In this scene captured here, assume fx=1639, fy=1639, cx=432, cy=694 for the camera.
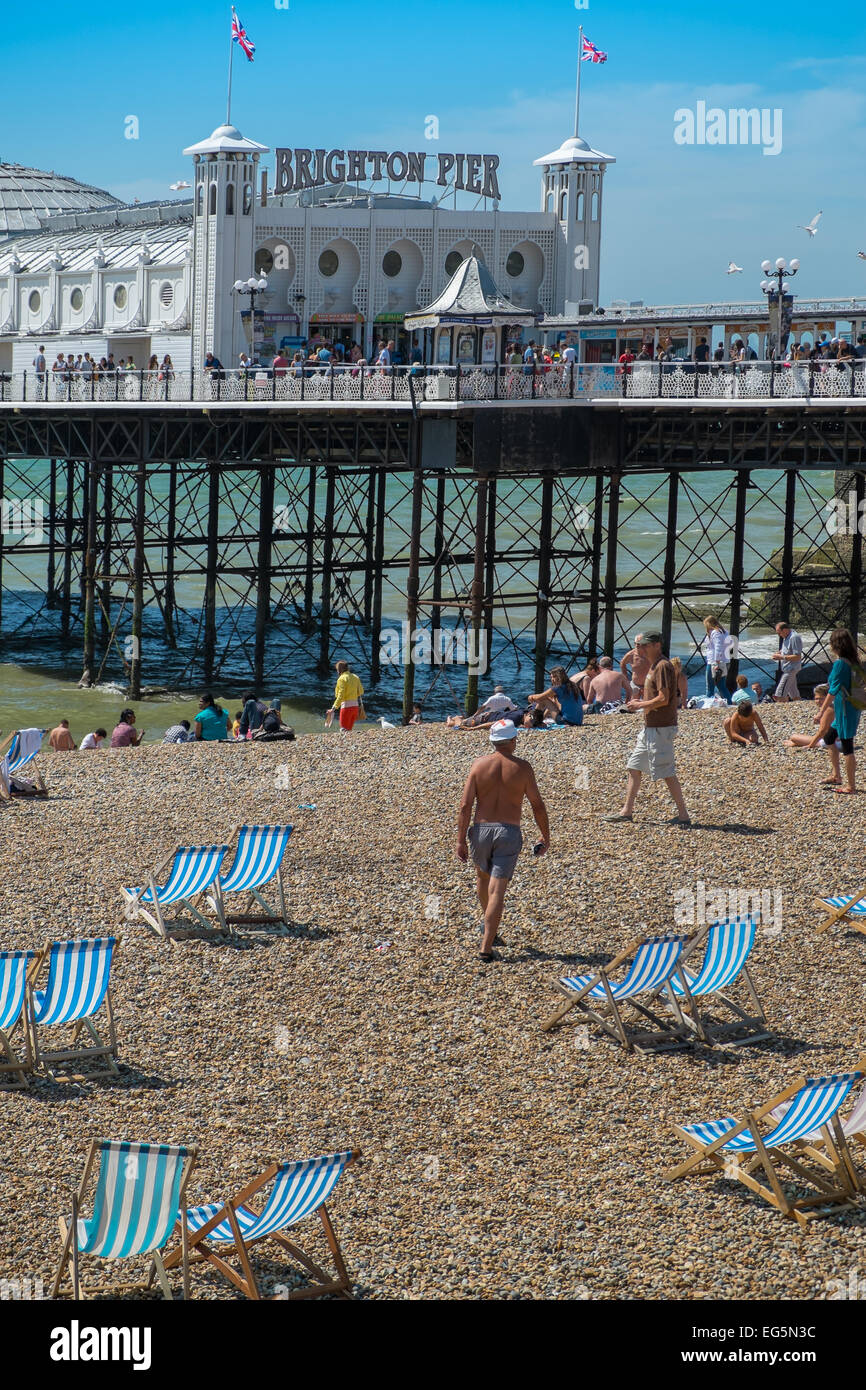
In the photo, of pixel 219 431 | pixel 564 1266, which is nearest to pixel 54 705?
pixel 219 431

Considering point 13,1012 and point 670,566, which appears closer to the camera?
point 13,1012

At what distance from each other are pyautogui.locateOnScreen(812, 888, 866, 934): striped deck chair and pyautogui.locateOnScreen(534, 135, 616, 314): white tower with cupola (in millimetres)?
26512

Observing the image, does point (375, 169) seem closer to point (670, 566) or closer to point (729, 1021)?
point (670, 566)

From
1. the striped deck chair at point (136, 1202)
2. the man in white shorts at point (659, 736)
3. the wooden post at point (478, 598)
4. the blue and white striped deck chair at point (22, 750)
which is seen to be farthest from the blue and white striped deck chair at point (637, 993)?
the wooden post at point (478, 598)

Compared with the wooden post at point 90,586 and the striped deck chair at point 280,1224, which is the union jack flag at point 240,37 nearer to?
the wooden post at point 90,586

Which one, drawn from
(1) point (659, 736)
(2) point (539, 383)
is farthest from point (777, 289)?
(1) point (659, 736)

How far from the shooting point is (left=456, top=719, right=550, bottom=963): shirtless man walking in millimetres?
10875

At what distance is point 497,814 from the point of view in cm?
1095

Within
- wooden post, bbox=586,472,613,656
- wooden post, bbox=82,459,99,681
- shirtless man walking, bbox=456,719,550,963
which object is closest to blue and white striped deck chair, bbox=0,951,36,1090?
shirtless man walking, bbox=456,719,550,963

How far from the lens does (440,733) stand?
1948 centimetres

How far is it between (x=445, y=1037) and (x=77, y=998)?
219cm

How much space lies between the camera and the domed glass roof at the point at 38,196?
69.1 metres
